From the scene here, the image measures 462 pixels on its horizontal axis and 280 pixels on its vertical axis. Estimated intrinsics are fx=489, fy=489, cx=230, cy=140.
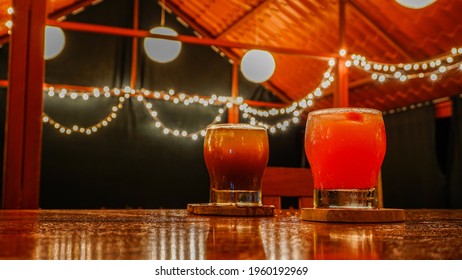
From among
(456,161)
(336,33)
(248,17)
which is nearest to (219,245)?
(336,33)

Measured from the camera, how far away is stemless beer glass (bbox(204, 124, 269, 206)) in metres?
0.89

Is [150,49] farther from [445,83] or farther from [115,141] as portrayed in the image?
[445,83]

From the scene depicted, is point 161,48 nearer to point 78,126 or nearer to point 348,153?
point 78,126

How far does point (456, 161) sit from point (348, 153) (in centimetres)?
576

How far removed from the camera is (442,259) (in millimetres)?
326

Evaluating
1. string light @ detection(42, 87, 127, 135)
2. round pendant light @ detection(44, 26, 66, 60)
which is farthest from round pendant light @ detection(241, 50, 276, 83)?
string light @ detection(42, 87, 127, 135)

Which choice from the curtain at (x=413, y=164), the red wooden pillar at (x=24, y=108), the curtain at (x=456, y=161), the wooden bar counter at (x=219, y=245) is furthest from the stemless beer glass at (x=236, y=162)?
the curtain at (x=413, y=164)

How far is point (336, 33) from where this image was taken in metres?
6.13

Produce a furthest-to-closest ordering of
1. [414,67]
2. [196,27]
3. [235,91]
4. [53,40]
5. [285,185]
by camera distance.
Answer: [235,91] → [196,27] → [414,67] → [53,40] → [285,185]

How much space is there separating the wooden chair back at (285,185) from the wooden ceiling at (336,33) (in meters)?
2.75

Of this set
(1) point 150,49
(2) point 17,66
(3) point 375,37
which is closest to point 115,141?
(1) point 150,49

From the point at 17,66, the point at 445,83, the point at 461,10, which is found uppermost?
the point at 461,10

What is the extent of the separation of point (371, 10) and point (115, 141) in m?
4.15

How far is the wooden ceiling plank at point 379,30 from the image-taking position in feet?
18.4
